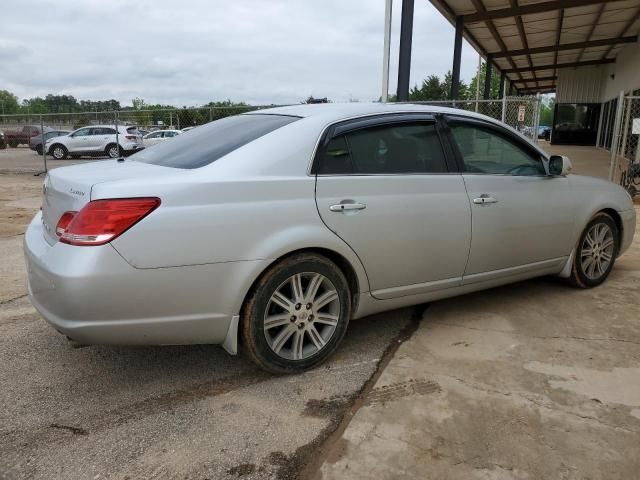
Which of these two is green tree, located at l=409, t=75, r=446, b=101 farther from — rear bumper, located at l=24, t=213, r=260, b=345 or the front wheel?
rear bumper, located at l=24, t=213, r=260, b=345

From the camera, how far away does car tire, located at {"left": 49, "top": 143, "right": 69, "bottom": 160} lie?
22844 millimetres

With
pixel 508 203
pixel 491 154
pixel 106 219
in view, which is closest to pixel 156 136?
pixel 491 154

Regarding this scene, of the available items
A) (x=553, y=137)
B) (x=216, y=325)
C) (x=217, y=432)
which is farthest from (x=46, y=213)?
(x=553, y=137)

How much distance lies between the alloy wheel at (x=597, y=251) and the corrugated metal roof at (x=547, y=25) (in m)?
11.6

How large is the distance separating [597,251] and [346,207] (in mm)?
2728

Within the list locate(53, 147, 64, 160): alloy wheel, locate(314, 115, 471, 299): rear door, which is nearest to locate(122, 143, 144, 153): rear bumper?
locate(53, 147, 64, 160): alloy wheel

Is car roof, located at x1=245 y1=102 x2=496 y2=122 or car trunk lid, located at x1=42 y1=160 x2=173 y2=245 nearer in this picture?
car trunk lid, located at x1=42 y1=160 x2=173 y2=245

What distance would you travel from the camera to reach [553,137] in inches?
1302

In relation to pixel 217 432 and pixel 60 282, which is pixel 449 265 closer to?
pixel 217 432

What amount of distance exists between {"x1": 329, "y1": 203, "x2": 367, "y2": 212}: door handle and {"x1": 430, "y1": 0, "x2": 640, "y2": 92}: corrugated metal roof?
518 inches

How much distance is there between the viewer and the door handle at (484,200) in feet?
12.2

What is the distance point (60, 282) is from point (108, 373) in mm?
846

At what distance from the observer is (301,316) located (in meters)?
3.10

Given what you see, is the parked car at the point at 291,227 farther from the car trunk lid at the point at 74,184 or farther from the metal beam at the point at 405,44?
the metal beam at the point at 405,44
